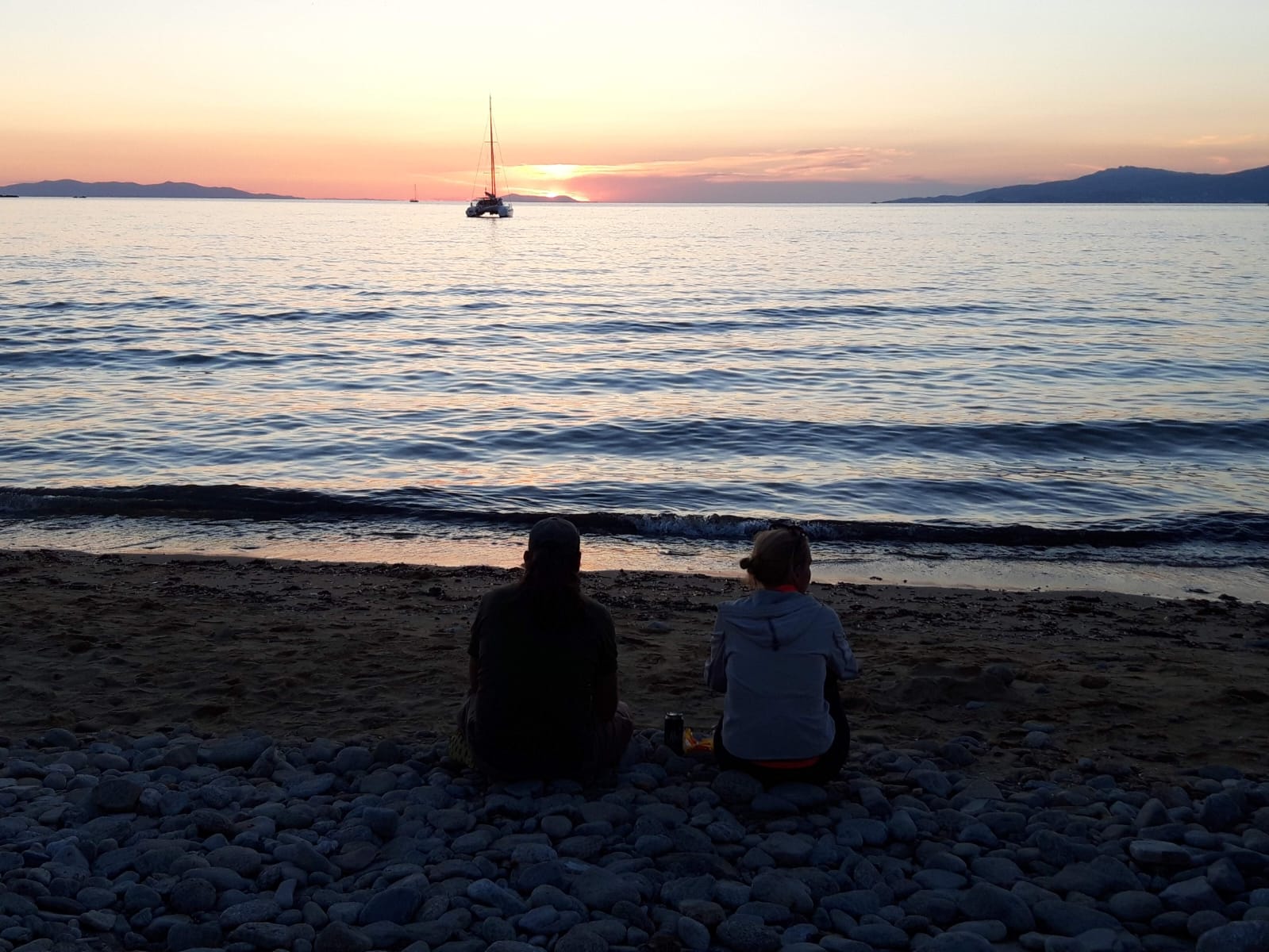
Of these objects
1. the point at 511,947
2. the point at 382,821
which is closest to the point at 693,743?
the point at 382,821

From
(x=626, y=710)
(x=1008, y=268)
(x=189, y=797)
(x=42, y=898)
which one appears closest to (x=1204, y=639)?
(x=626, y=710)

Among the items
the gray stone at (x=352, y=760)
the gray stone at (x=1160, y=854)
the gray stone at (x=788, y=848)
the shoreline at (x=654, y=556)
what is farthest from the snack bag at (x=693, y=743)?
the shoreline at (x=654, y=556)

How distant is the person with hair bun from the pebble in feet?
0.49

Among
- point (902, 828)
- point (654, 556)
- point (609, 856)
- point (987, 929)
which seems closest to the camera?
point (987, 929)

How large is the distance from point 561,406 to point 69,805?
15.2 metres

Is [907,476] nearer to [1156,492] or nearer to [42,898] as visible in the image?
[1156,492]

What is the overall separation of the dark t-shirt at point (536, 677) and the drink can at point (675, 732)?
1.91 ft

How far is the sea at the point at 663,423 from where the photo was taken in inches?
447

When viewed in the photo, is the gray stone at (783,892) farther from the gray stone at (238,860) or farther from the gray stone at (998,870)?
the gray stone at (238,860)

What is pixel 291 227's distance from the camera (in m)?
96.1

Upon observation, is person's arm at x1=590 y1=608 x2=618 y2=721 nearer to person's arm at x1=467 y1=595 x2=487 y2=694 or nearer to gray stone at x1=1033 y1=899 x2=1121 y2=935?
person's arm at x1=467 y1=595 x2=487 y2=694

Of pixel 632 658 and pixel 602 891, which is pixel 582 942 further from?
pixel 632 658

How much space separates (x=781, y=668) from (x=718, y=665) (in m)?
0.31

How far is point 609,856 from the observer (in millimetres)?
4133
